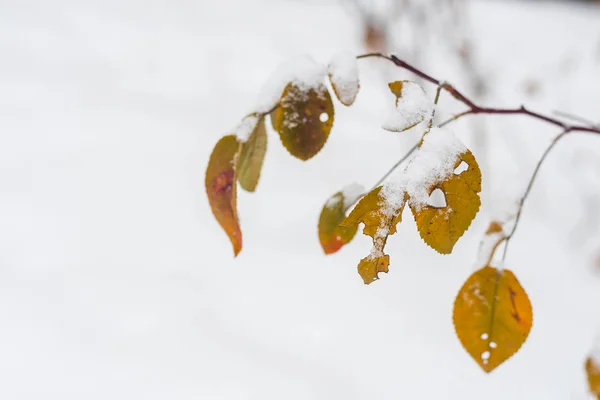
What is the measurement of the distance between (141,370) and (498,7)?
6887 millimetres

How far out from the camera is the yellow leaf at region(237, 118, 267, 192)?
0.47 meters

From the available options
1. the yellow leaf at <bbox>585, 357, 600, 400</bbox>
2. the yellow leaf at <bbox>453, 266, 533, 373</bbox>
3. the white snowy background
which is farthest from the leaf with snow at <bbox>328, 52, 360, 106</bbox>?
the yellow leaf at <bbox>585, 357, 600, 400</bbox>

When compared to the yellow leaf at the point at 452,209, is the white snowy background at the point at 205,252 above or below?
above

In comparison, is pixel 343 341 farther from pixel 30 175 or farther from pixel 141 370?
pixel 30 175

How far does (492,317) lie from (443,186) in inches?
5.9

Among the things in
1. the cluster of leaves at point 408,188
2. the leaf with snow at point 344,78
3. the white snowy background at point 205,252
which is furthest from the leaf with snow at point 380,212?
the white snowy background at point 205,252

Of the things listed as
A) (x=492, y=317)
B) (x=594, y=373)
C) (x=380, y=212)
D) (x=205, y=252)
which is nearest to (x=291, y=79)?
(x=380, y=212)

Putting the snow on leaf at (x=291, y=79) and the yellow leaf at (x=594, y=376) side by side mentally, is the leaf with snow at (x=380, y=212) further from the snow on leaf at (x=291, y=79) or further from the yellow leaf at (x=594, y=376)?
the yellow leaf at (x=594, y=376)

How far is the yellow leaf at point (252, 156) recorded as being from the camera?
18.4 inches

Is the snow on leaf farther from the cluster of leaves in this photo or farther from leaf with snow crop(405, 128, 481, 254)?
leaf with snow crop(405, 128, 481, 254)

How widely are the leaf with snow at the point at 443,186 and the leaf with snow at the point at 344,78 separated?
9cm

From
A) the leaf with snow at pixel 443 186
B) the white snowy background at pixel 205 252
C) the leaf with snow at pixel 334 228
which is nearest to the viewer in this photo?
the leaf with snow at pixel 443 186

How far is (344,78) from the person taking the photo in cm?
47

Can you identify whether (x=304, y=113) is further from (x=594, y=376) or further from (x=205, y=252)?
(x=205, y=252)
